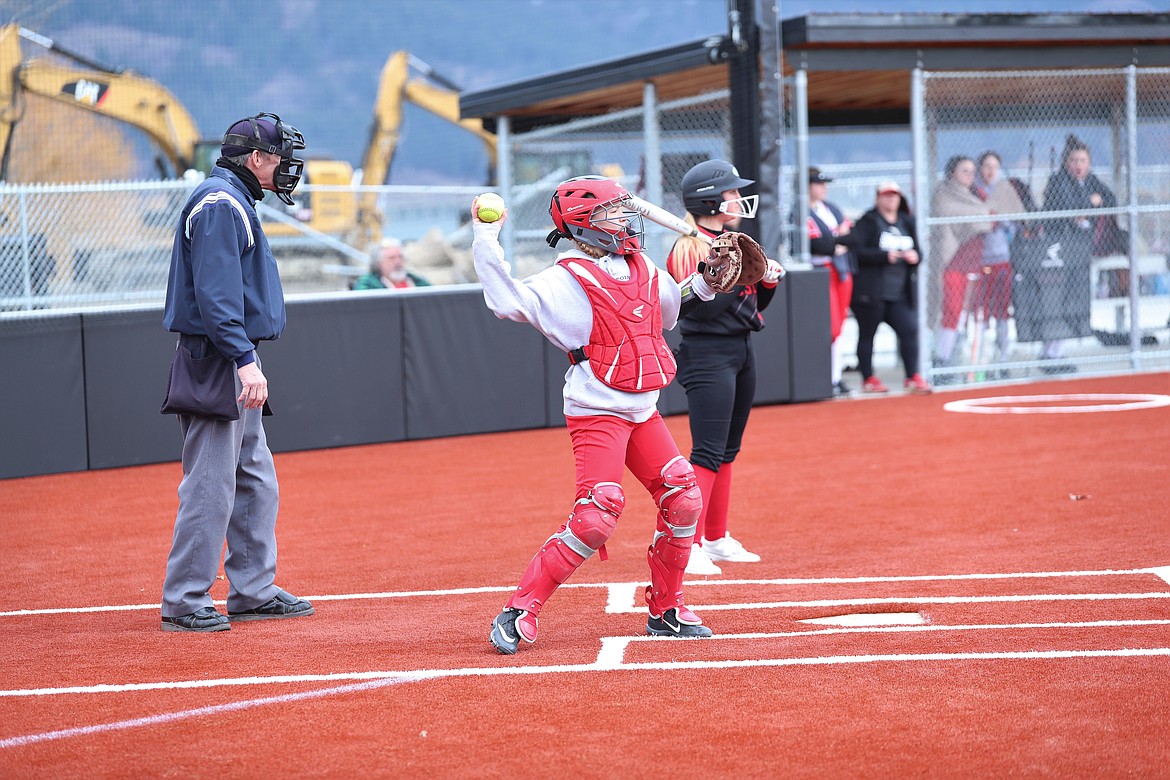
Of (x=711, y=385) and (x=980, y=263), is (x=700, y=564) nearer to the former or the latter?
(x=711, y=385)

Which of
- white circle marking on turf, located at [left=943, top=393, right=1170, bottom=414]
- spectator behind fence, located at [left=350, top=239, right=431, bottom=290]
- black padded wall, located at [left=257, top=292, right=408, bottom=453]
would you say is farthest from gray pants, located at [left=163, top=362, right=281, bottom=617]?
white circle marking on turf, located at [left=943, top=393, right=1170, bottom=414]

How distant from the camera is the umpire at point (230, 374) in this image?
5.30 m

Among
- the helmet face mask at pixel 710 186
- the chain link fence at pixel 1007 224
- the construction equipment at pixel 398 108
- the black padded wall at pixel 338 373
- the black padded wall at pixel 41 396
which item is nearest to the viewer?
the helmet face mask at pixel 710 186

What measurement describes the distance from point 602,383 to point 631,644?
0.97 metres

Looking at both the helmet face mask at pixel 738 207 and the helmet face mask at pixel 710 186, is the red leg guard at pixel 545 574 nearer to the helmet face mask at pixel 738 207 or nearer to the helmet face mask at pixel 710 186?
the helmet face mask at pixel 738 207

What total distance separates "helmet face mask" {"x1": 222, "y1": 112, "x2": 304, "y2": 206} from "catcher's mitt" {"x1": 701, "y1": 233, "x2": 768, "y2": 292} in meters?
1.79

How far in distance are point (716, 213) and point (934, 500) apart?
277 centimetres

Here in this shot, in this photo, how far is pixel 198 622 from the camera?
541cm

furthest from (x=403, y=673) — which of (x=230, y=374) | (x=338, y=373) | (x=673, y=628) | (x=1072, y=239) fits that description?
(x=1072, y=239)

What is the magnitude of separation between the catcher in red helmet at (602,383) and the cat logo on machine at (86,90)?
17.3 metres

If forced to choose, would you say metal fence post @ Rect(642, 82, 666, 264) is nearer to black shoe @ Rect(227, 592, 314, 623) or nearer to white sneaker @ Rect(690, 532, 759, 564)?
white sneaker @ Rect(690, 532, 759, 564)

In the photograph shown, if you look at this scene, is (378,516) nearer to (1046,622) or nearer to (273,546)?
(273,546)

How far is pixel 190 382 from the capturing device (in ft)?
17.6

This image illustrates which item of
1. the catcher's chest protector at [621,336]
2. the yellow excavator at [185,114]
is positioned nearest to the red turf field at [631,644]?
the catcher's chest protector at [621,336]
